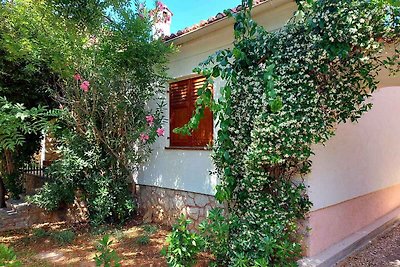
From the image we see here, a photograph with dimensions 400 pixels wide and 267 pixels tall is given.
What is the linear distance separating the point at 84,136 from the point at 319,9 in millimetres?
6509

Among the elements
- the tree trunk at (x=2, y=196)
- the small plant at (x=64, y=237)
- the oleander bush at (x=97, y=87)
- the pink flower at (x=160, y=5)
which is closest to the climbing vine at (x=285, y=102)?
the oleander bush at (x=97, y=87)

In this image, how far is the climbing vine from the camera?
14.3 feet

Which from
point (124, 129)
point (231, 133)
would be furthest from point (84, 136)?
point (231, 133)

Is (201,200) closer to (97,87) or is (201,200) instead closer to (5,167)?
(97,87)

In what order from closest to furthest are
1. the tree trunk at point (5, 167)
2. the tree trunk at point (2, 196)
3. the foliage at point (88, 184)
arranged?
the foliage at point (88, 184), the tree trunk at point (2, 196), the tree trunk at point (5, 167)

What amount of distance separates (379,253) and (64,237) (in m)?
7.42

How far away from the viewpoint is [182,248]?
15.7 ft

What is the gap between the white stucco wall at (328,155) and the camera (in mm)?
5805

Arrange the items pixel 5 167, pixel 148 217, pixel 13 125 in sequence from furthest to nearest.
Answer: pixel 5 167 < pixel 148 217 < pixel 13 125

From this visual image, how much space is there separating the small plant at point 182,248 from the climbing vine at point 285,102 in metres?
0.68

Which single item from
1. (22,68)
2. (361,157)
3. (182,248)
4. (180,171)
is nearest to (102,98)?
(22,68)

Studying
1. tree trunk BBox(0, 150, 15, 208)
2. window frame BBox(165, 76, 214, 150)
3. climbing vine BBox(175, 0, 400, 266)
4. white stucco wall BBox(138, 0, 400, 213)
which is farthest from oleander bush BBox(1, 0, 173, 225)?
tree trunk BBox(0, 150, 15, 208)

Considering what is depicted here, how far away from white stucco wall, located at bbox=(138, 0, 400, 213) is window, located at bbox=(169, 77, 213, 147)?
9.7 inches

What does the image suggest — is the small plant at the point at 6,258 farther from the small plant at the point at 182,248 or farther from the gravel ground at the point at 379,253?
the gravel ground at the point at 379,253
